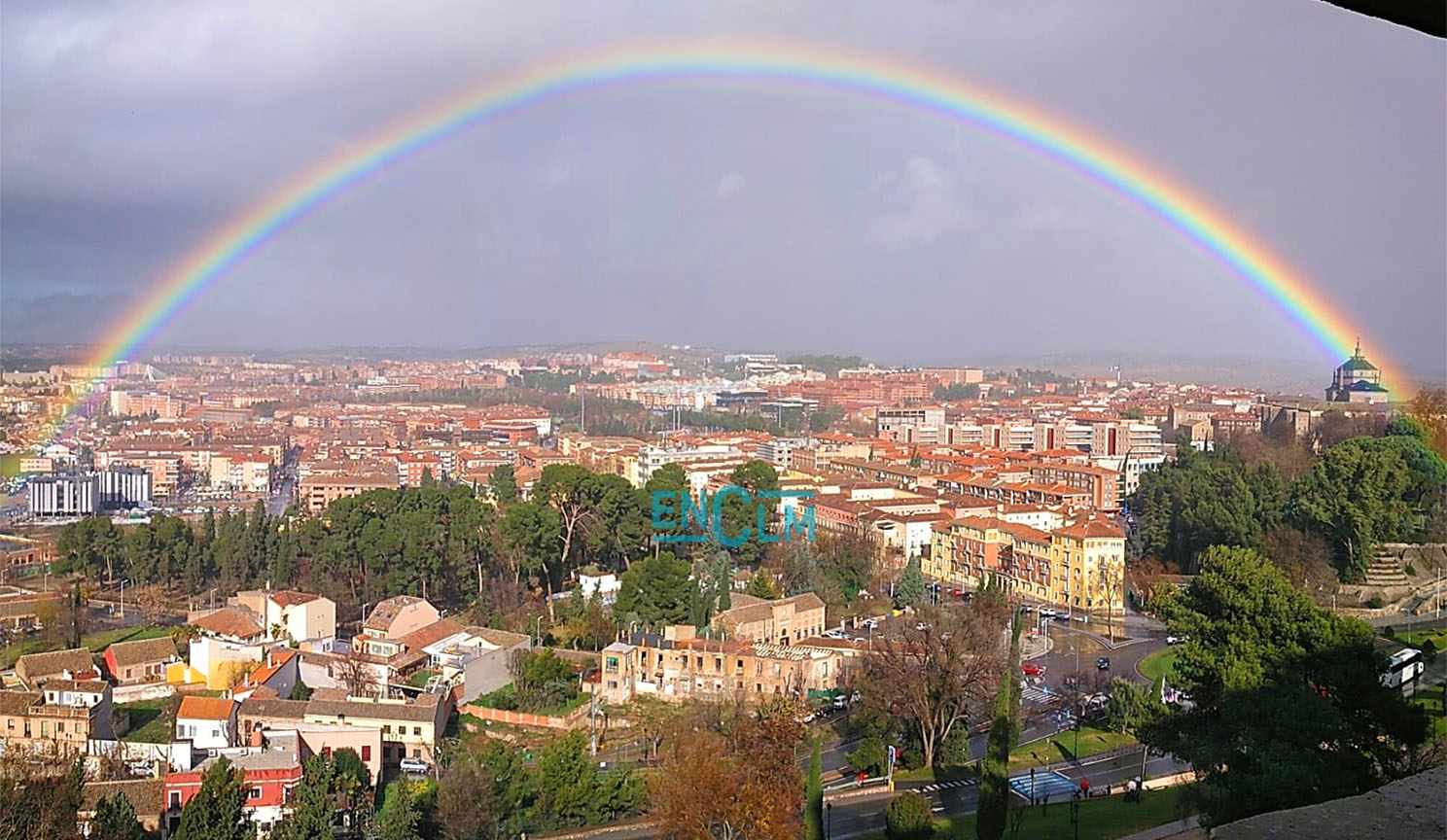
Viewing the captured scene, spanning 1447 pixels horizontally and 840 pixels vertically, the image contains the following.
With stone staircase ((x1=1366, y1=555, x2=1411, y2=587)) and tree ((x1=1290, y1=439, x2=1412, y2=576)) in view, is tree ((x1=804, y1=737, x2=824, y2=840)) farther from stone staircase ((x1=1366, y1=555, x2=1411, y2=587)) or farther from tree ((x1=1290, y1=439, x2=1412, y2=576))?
stone staircase ((x1=1366, y1=555, x2=1411, y2=587))

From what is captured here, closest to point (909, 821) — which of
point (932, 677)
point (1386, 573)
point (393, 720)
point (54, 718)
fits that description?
point (932, 677)

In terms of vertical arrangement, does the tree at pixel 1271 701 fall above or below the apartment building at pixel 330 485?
above

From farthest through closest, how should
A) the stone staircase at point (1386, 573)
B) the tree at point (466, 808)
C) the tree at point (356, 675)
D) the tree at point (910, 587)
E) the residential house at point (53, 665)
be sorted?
the tree at point (910, 587)
the stone staircase at point (1386, 573)
the tree at point (356, 675)
the residential house at point (53, 665)
the tree at point (466, 808)

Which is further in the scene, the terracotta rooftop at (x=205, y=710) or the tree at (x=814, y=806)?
the terracotta rooftop at (x=205, y=710)

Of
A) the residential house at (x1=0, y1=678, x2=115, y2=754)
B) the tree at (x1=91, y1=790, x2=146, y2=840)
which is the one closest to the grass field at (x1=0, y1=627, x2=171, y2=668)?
the residential house at (x1=0, y1=678, x2=115, y2=754)

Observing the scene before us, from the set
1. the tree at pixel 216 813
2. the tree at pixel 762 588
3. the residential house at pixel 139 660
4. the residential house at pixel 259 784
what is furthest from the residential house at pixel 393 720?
the tree at pixel 762 588

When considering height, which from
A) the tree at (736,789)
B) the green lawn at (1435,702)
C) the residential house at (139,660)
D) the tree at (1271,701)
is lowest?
the residential house at (139,660)

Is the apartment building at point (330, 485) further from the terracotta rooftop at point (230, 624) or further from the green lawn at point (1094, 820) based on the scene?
the green lawn at point (1094, 820)
